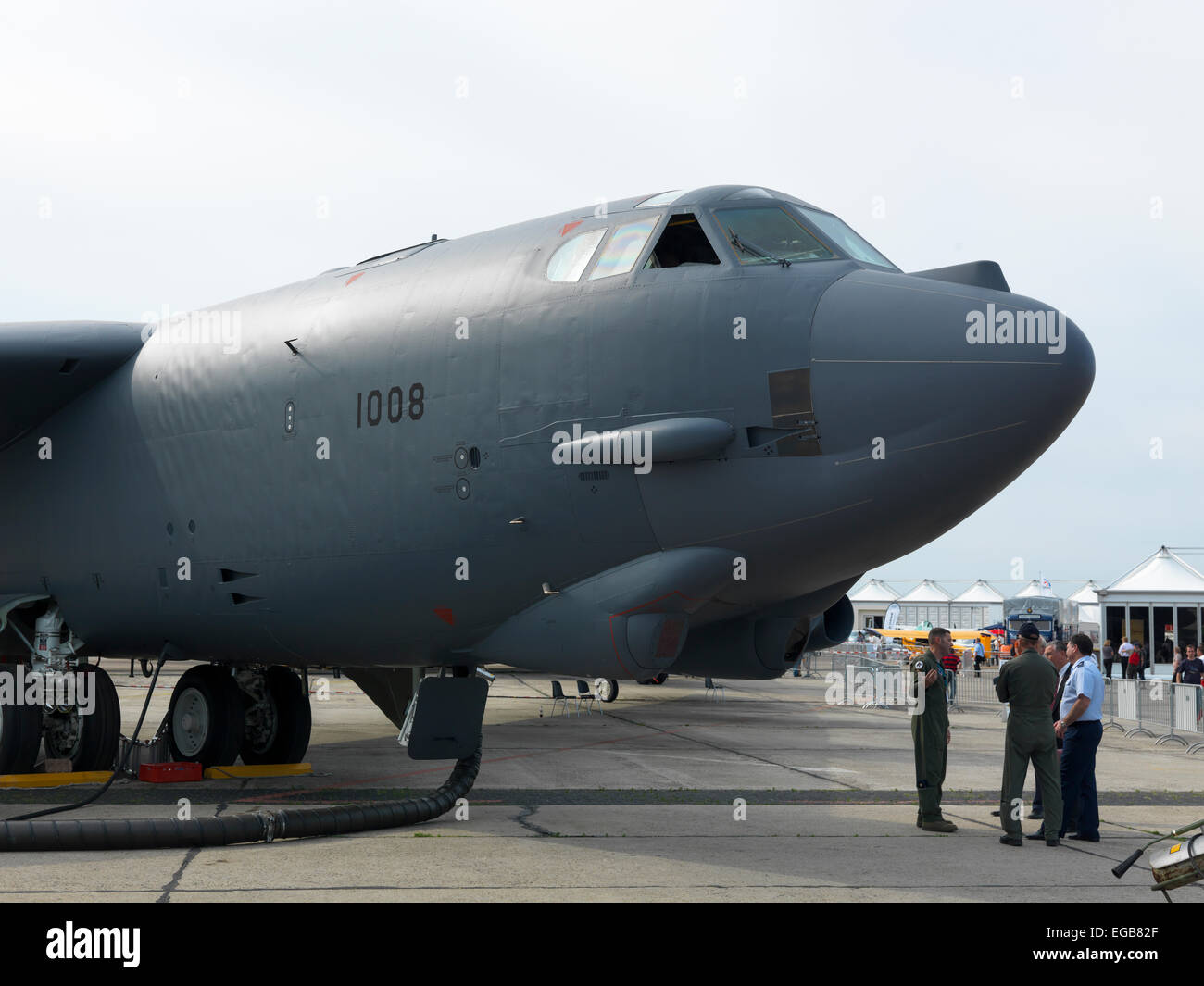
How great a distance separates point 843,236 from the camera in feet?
27.4

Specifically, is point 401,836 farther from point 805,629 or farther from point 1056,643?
point 1056,643

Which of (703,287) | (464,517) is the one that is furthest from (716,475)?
(464,517)

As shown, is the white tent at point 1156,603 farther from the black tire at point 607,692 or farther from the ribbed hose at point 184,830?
the ribbed hose at point 184,830

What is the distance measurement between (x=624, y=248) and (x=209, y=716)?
7479 millimetres

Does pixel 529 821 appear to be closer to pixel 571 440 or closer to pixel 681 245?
pixel 571 440

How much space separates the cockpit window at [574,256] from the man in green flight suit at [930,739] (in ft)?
14.0

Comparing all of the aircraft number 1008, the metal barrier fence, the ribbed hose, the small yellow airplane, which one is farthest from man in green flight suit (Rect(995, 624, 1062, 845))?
the small yellow airplane

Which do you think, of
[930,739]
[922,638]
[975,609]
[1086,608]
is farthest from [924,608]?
[930,739]

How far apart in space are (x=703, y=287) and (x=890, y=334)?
126 cm

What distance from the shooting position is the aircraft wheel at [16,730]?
37.9ft

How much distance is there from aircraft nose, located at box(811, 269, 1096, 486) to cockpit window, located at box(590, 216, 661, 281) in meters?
1.46

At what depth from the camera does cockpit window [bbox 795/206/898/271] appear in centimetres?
817

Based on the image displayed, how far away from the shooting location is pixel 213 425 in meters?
10.2
